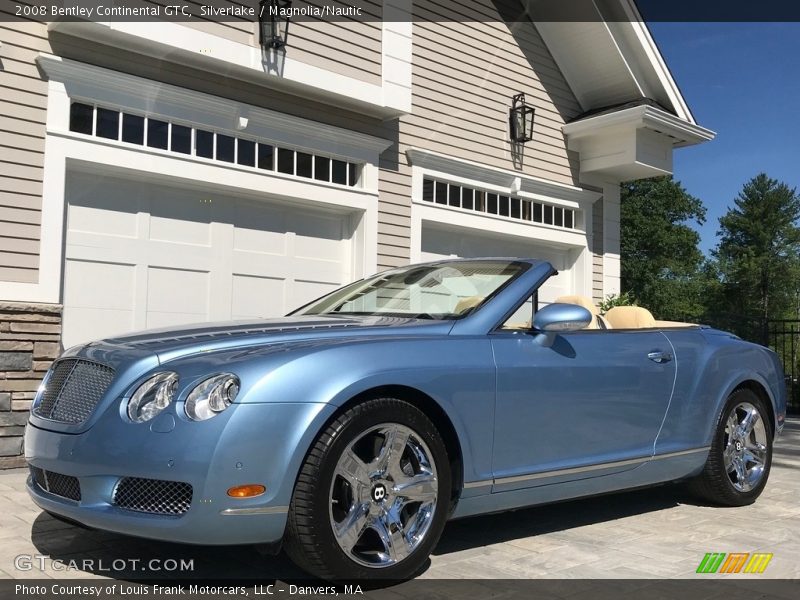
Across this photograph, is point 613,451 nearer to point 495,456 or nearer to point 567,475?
point 567,475

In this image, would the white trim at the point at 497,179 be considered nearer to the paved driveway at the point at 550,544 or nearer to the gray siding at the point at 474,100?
the gray siding at the point at 474,100

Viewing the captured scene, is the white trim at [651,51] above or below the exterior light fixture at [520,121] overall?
above

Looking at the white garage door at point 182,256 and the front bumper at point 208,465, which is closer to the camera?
the front bumper at point 208,465

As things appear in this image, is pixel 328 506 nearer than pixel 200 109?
Yes

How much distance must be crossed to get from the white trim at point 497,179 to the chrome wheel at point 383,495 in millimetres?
6606

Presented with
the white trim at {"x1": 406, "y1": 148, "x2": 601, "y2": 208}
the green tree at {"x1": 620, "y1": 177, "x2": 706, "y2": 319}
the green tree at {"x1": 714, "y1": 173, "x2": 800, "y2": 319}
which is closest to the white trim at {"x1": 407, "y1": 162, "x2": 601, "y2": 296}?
the white trim at {"x1": 406, "y1": 148, "x2": 601, "y2": 208}

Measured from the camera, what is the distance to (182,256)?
25.0 feet

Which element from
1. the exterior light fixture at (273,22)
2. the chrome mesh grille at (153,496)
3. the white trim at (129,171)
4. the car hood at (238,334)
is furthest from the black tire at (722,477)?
the exterior light fixture at (273,22)

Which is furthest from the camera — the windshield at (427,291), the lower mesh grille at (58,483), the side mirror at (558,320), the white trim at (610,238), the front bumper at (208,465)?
the white trim at (610,238)

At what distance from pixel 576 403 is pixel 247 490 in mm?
1713

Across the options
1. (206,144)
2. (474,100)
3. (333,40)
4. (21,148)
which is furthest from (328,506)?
(474,100)

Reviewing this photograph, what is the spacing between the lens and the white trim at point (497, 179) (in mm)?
Answer: 9664

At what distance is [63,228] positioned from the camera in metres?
6.80

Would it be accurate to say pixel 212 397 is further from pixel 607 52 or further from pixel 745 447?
pixel 607 52
